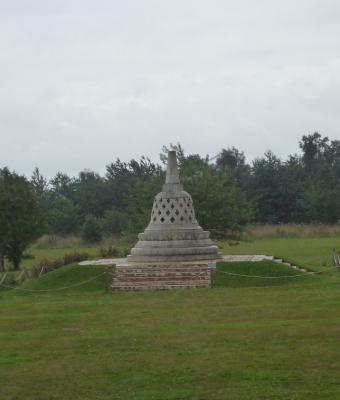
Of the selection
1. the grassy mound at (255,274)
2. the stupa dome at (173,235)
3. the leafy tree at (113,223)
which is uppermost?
the leafy tree at (113,223)

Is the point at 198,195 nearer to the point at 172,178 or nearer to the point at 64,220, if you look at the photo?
the point at 172,178

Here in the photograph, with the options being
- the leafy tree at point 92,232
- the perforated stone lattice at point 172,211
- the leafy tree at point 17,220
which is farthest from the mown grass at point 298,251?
the leafy tree at point 92,232

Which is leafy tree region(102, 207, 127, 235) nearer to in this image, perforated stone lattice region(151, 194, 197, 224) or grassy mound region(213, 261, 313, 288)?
perforated stone lattice region(151, 194, 197, 224)

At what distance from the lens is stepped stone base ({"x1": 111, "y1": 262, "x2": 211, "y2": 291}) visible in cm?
2869

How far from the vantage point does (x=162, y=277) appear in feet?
96.1

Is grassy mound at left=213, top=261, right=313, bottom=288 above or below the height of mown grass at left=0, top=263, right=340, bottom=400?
above

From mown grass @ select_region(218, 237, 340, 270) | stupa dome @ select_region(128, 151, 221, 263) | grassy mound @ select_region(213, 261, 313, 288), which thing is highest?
stupa dome @ select_region(128, 151, 221, 263)

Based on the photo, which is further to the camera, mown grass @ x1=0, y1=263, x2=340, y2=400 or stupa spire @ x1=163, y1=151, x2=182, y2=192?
stupa spire @ x1=163, y1=151, x2=182, y2=192

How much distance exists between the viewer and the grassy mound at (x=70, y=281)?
2964 cm

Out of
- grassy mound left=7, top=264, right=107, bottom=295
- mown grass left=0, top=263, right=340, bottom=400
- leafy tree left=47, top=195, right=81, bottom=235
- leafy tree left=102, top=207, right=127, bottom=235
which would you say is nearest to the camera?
mown grass left=0, top=263, right=340, bottom=400

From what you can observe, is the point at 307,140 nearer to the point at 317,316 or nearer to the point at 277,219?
the point at 277,219

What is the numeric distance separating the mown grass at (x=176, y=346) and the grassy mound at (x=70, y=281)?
3177mm

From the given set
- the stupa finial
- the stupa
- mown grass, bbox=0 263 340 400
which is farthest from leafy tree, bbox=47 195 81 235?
mown grass, bbox=0 263 340 400

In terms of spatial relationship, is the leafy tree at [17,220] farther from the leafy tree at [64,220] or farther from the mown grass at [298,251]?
the leafy tree at [64,220]
